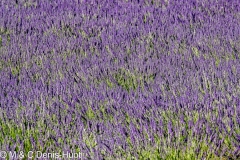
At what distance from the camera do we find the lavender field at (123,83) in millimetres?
2412

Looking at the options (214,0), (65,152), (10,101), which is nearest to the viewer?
(65,152)

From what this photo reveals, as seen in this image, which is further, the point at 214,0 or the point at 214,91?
the point at 214,0

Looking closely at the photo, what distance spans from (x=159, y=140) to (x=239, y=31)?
7.61 feet

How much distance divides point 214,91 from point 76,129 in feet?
2.80

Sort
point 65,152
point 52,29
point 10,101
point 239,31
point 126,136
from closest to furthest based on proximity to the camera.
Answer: point 65,152, point 126,136, point 10,101, point 239,31, point 52,29

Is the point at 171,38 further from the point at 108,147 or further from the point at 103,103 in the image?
the point at 108,147

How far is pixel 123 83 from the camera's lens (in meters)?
3.37

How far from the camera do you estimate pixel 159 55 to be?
399 cm

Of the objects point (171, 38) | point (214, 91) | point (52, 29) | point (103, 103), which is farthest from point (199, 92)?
point (52, 29)

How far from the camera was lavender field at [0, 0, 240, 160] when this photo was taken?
7.91 ft

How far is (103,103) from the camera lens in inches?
114

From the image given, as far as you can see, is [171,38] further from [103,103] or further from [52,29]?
[103,103]

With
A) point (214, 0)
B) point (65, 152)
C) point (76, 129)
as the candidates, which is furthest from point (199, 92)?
point (214, 0)

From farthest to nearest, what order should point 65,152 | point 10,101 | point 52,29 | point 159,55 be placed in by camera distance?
point 52,29 < point 159,55 < point 10,101 < point 65,152
